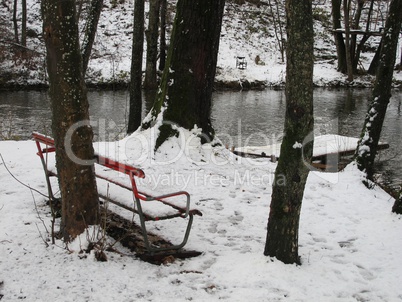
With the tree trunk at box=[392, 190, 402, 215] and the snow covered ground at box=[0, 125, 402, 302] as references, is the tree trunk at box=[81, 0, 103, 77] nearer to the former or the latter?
the snow covered ground at box=[0, 125, 402, 302]

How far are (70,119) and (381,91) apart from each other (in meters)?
5.06

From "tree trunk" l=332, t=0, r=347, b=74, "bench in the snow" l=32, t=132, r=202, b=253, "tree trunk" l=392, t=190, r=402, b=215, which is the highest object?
"tree trunk" l=332, t=0, r=347, b=74

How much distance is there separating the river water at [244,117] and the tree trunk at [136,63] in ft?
1.84

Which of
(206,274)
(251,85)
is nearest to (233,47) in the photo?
(251,85)

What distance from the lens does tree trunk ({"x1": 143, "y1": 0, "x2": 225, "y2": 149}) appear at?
6.98 meters

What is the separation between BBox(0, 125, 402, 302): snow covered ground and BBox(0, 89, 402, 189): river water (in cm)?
387

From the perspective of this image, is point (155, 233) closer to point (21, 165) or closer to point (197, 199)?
point (197, 199)

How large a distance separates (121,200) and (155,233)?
553mm

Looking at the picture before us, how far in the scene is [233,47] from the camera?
103 feet

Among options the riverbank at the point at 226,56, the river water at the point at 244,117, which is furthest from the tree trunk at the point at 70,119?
the riverbank at the point at 226,56

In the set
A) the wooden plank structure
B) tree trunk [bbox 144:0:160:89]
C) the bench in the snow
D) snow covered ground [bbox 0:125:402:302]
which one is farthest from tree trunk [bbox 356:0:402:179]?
tree trunk [bbox 144:0:160:89]

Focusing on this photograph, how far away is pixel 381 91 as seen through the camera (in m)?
6.93

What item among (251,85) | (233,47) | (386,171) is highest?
(233,47)

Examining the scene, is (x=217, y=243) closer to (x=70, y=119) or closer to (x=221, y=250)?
(x=221, y=250)
